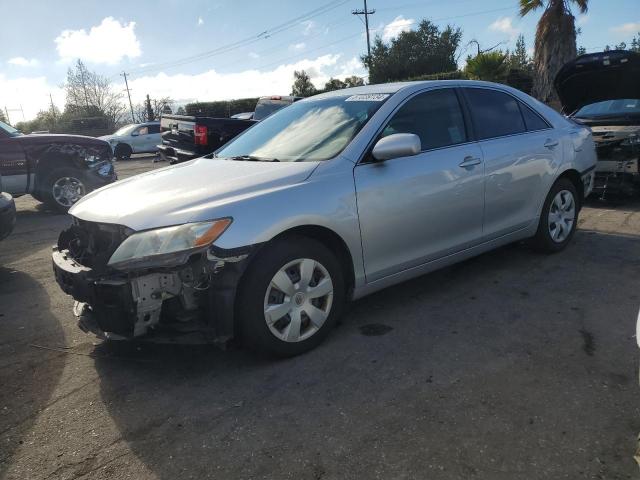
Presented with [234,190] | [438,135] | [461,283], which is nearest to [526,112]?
[438,135]

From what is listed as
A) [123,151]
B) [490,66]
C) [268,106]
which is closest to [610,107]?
[268,106]

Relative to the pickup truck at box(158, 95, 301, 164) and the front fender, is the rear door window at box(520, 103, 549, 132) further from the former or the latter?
the pickup truck at box(158, 95, 301, 164)

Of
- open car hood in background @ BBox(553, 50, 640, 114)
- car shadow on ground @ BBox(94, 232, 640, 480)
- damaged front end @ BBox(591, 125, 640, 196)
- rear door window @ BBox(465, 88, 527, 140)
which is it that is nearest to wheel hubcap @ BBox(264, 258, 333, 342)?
car shadow on ground @ BBox(94, 232, 640, 480)

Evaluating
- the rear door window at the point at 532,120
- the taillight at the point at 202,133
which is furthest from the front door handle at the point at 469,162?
the taillight at the point at 202,133

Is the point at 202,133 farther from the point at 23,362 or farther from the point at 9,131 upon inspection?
the point at 23,362

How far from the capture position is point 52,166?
876 centimetres

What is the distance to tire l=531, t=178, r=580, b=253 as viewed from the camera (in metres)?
4.93

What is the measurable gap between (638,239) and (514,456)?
424cm

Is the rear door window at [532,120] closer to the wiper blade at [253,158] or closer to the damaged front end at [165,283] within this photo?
the wiper blade at [253,158]

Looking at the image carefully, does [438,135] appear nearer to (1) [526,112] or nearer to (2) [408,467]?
(1) [526,112]

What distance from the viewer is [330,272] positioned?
10.7ft

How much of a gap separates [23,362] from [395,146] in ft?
9.18

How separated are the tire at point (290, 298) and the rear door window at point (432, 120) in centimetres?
109

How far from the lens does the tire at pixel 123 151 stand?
21.8 meters
